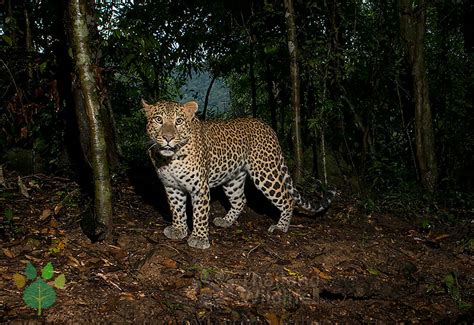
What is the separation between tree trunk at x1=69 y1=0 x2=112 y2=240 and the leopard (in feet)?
2.16

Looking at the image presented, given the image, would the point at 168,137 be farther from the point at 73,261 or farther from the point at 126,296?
the point at 126,296

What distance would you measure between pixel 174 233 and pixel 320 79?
14.0ft

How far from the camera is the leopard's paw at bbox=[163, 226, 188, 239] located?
5762 millimetres

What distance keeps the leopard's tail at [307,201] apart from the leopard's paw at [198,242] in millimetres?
1674

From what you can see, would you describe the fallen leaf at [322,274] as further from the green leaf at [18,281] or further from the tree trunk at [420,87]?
the tree trunk at [420,87]

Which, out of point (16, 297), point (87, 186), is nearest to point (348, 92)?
point (87, 186)

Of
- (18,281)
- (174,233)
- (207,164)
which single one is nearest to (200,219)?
(174,233)

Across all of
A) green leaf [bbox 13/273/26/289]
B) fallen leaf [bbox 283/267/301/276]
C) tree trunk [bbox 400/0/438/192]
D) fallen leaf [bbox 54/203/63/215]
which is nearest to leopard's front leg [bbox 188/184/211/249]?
fallen leaf [bbox 283/267/301/276]

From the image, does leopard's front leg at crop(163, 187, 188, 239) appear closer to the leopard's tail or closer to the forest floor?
the forest floor

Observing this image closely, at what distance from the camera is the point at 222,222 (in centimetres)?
671

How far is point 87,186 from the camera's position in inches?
277

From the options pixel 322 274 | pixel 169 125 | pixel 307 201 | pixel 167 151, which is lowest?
pixel 322 274

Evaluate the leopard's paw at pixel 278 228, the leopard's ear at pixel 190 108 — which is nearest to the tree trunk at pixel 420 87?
the leopard's paw at pixel 278 228

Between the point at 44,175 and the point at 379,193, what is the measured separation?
17.5ft
